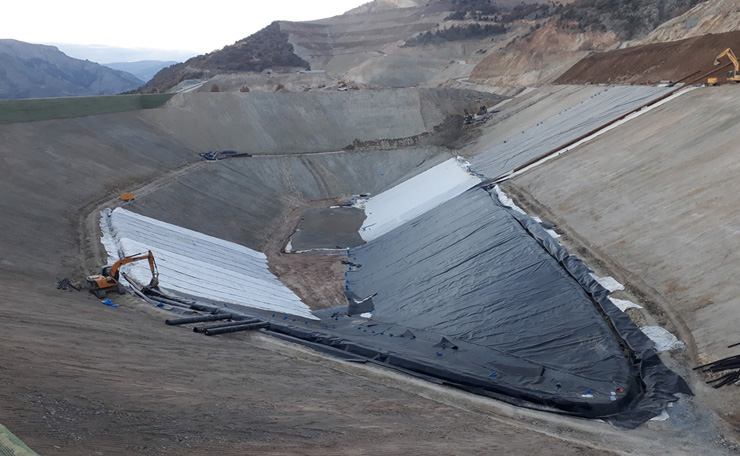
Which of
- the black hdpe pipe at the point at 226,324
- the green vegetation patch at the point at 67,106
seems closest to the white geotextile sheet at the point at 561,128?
the black hdpe pipe at the point at 226,324

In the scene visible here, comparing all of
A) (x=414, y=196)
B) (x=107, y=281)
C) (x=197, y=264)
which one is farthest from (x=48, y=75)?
(x=107, y=281)

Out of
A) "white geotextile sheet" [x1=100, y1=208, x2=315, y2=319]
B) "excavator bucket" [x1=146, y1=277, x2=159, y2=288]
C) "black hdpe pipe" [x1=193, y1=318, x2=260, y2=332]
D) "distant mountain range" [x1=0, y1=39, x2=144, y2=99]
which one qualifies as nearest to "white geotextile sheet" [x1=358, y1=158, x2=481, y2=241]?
"white geotextile sheet" [x1=100, y1=208, x2=315, y2=319]

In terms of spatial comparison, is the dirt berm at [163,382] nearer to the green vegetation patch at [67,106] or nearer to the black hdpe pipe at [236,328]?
the black hdpe pipe at [236,328]

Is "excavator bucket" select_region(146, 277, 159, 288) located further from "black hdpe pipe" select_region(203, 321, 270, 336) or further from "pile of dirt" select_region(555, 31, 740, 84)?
"pile of dirt" select_region(555, 31, 740, 84)

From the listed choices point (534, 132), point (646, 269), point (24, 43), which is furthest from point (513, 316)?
point (24, 43)

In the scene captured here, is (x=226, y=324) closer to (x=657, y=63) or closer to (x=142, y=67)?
(x=657, y=63)
